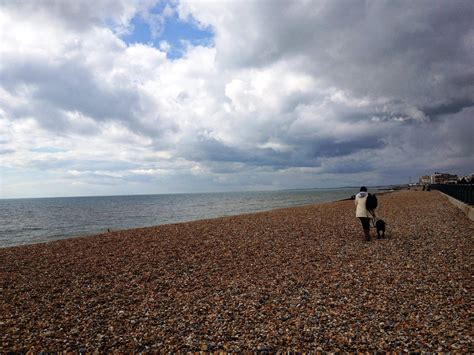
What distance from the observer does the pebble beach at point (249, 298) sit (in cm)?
514

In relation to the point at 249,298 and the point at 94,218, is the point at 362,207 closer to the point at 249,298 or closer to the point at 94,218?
the point at 249,298

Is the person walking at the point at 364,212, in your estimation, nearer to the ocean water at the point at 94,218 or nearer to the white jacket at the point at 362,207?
the white jacket at the point at 362,207

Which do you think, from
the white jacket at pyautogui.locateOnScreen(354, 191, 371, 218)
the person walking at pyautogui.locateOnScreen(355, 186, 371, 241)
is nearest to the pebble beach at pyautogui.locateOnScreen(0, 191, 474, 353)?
the person walking at pyautogui.locateOnScreen(355, 186, 371, 241)

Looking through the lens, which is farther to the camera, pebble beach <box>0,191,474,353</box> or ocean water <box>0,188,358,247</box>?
ocean water <box>0,188,358,247</box>

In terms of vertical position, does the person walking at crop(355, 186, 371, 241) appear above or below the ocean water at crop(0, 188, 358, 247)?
above

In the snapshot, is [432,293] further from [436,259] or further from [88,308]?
[88,308]

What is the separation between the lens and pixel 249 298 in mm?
7039

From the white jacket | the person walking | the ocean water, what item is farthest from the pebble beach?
the ocean water

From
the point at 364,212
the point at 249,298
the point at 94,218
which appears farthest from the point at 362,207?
the point at 94,218

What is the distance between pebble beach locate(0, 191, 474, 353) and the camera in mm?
5137

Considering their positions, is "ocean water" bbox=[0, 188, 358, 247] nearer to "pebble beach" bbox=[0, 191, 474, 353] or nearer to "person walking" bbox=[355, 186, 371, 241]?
"pebble beach" bbox=[0, 191, 474, 353]

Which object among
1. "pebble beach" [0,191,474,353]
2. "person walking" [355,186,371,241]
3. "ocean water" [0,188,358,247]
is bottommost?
"ocean water" [0,188,358,247]

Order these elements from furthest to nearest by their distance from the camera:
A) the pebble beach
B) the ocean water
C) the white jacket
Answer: the ocean water → the white jacket → the pebble beach

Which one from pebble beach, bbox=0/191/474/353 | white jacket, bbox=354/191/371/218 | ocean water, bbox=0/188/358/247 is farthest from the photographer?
ocean water, bbox=0/188/358/247
